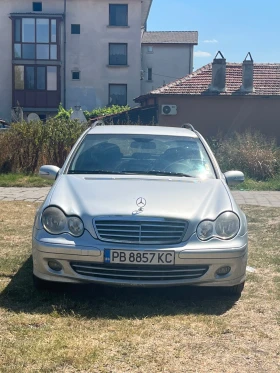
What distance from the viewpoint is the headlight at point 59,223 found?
16.3 feet

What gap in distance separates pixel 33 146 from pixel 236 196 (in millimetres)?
6160

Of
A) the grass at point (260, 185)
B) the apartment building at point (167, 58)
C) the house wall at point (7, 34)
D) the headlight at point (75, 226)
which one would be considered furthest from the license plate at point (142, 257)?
the apartment building at point (167, 58)

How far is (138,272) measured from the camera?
491 cm

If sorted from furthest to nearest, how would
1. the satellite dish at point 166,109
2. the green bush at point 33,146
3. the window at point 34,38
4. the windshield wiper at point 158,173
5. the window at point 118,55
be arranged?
the window at point 118,55
the window at point 34,38
the satellite dish at point 166,109
the green bush at point 33,146
the windshield wiper at point 158,173

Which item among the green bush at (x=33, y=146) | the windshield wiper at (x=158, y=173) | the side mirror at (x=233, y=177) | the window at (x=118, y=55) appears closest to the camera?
the windshield wiper at (x=158, y=173)

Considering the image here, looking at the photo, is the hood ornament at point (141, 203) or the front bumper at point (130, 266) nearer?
the front bumper at point (130, 266)

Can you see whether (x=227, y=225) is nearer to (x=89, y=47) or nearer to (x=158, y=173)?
(x=158, y=173)

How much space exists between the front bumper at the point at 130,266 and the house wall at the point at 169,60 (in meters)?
43.8

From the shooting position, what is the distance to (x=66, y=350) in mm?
3896

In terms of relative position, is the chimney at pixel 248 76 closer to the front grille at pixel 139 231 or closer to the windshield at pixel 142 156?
the windshield at pixel 142 156

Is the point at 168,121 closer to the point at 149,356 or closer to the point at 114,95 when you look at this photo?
the point at 114,95

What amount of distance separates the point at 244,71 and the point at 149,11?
22722 millimetres

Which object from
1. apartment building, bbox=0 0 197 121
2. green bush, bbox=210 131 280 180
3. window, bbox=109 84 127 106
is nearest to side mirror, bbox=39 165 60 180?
green bush, bbox=210 131 280 180

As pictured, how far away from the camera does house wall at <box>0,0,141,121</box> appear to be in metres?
43.0
